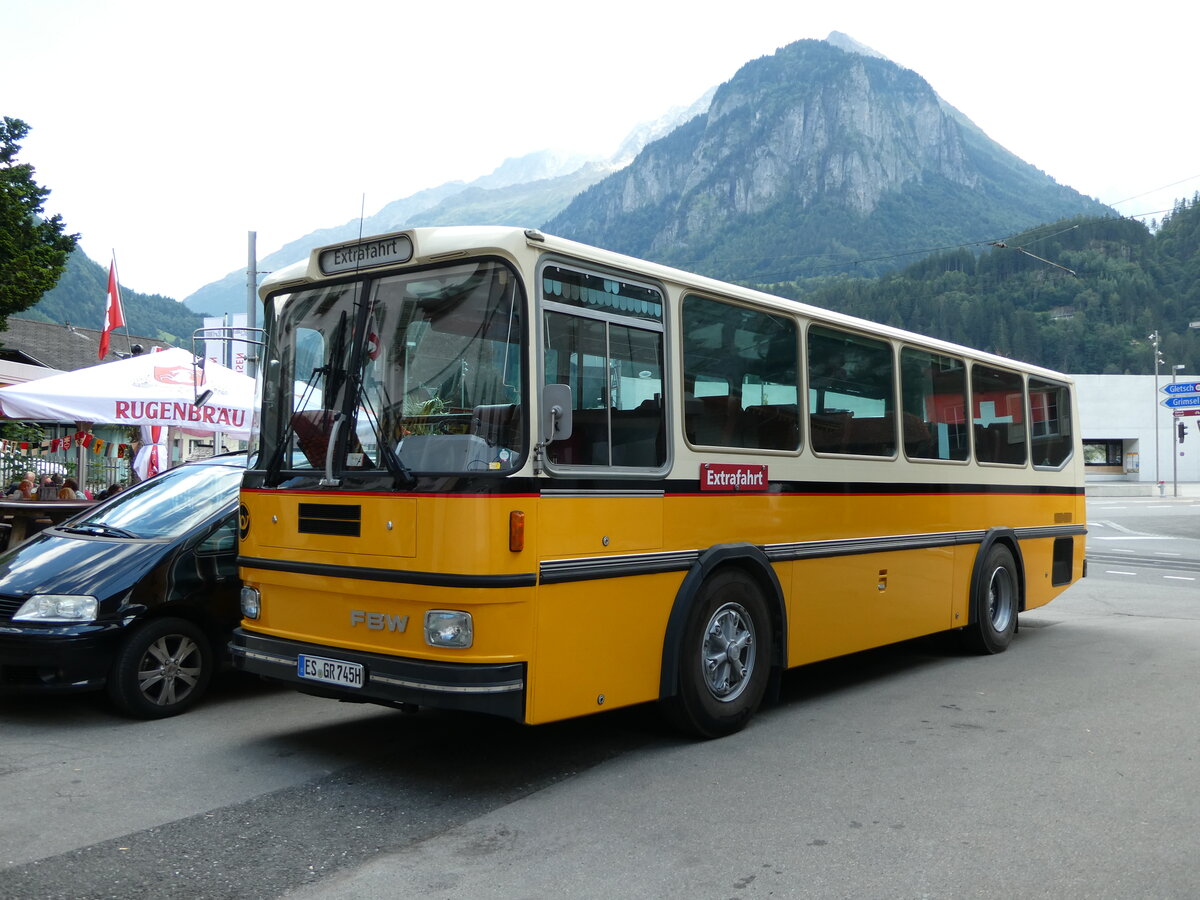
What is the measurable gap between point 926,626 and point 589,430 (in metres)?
4.31

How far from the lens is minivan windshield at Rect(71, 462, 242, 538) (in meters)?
7.16

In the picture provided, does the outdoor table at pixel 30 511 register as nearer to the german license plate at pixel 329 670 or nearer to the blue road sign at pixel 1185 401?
the german license plate at pixel 329 670

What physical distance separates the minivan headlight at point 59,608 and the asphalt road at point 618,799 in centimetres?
68

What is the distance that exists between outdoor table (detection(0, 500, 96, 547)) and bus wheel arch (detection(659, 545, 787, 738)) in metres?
7.05

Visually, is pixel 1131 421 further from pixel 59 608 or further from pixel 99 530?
pixel 59 608

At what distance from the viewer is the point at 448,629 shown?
489 centimetres

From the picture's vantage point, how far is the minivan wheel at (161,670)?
6422 millimetres

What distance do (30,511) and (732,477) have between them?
27.0 feet

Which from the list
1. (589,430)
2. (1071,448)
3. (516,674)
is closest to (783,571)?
(589,430)

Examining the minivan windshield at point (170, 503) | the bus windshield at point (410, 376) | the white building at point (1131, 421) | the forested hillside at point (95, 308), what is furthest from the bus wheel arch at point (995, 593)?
the forested hillside at point (95, 308)

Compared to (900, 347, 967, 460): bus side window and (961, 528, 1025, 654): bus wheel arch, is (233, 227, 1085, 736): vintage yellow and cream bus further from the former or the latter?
(961, 528, 1025, 654): bus wheel arch

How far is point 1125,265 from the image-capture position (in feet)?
341

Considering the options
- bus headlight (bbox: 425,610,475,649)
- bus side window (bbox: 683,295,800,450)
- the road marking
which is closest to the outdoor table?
bus headlight (bbox: 425,610,475,649)

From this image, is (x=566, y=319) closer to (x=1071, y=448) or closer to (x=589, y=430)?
(x=589, y=430)
